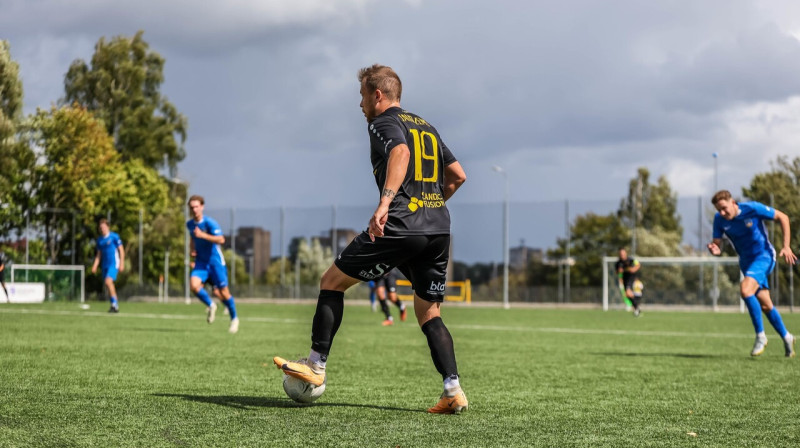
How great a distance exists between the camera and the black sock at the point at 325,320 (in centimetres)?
556

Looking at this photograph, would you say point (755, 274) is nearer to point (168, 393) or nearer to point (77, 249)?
point (168, 393)

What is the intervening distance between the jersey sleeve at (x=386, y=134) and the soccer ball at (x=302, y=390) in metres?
1.47

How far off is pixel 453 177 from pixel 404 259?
0.76 m

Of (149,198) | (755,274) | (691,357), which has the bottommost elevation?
(691,357)

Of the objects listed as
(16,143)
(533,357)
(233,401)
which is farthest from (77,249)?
(233,401)

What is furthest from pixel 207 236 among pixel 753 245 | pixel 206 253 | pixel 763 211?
pixel 763 211

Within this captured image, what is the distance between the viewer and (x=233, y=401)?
5.80m

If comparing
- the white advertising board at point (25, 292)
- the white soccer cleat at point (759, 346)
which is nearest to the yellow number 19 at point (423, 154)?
the white soccer cleat at point (759, 346)

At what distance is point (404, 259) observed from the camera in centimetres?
545

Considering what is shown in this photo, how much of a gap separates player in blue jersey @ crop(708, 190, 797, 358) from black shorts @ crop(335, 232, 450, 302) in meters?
5.65

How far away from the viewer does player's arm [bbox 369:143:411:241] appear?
5145 millimetres

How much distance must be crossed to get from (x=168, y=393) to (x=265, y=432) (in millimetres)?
1720

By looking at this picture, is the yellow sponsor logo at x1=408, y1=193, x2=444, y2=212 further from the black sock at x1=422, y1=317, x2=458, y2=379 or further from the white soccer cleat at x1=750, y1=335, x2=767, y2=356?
the white soccer cleat at x1=750, y1=335, x2=767, y2=356

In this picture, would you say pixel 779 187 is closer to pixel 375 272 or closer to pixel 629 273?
pixel 629 273
